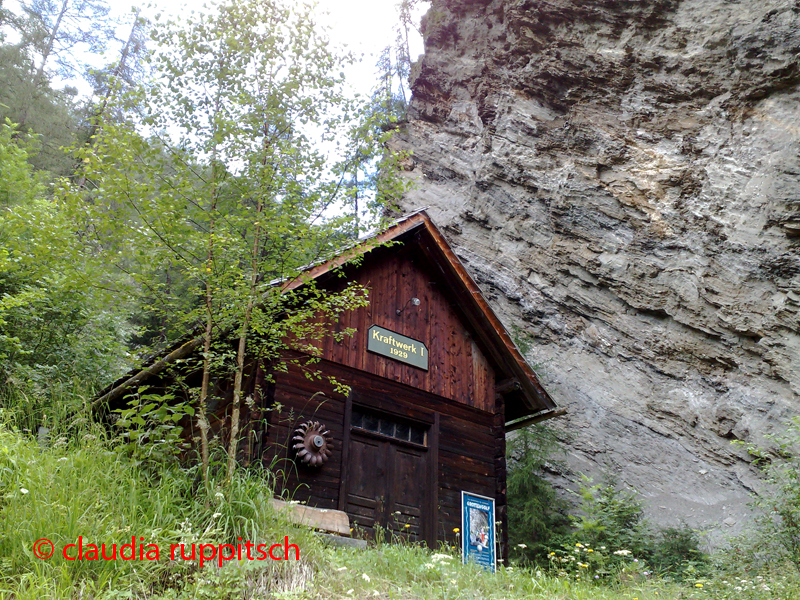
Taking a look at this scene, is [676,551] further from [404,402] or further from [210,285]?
[210,285]

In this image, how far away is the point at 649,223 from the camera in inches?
730

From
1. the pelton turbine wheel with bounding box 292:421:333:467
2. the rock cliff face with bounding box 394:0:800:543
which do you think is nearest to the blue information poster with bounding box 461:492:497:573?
the pelton turbine wheel with bounding box 292:421:333:467

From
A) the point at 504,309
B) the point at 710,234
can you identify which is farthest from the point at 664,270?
the point at 504,309

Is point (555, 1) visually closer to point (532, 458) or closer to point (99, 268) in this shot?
point (532, 458)

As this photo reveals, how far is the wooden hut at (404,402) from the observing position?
8516 mm

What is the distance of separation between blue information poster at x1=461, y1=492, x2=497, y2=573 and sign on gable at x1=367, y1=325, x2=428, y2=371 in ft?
7.44

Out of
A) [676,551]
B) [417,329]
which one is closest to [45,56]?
[417,329]

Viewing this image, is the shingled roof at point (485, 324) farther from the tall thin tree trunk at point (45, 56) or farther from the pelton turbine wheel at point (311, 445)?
the tall thin tree trunk at point (45, 56)

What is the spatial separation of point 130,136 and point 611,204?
52.5 ft

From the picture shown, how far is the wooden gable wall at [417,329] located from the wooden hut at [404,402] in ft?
0.07

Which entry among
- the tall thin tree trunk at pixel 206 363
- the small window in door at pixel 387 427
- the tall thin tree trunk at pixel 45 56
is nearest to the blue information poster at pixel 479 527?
the small window in door at pixel 387 427

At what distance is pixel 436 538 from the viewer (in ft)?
30.9

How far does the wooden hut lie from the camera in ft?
27.9

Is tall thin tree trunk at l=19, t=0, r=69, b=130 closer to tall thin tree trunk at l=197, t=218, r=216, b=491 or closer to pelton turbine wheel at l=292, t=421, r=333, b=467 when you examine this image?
pelton turbine wheel at l=292, t=421, r=333, b=467
